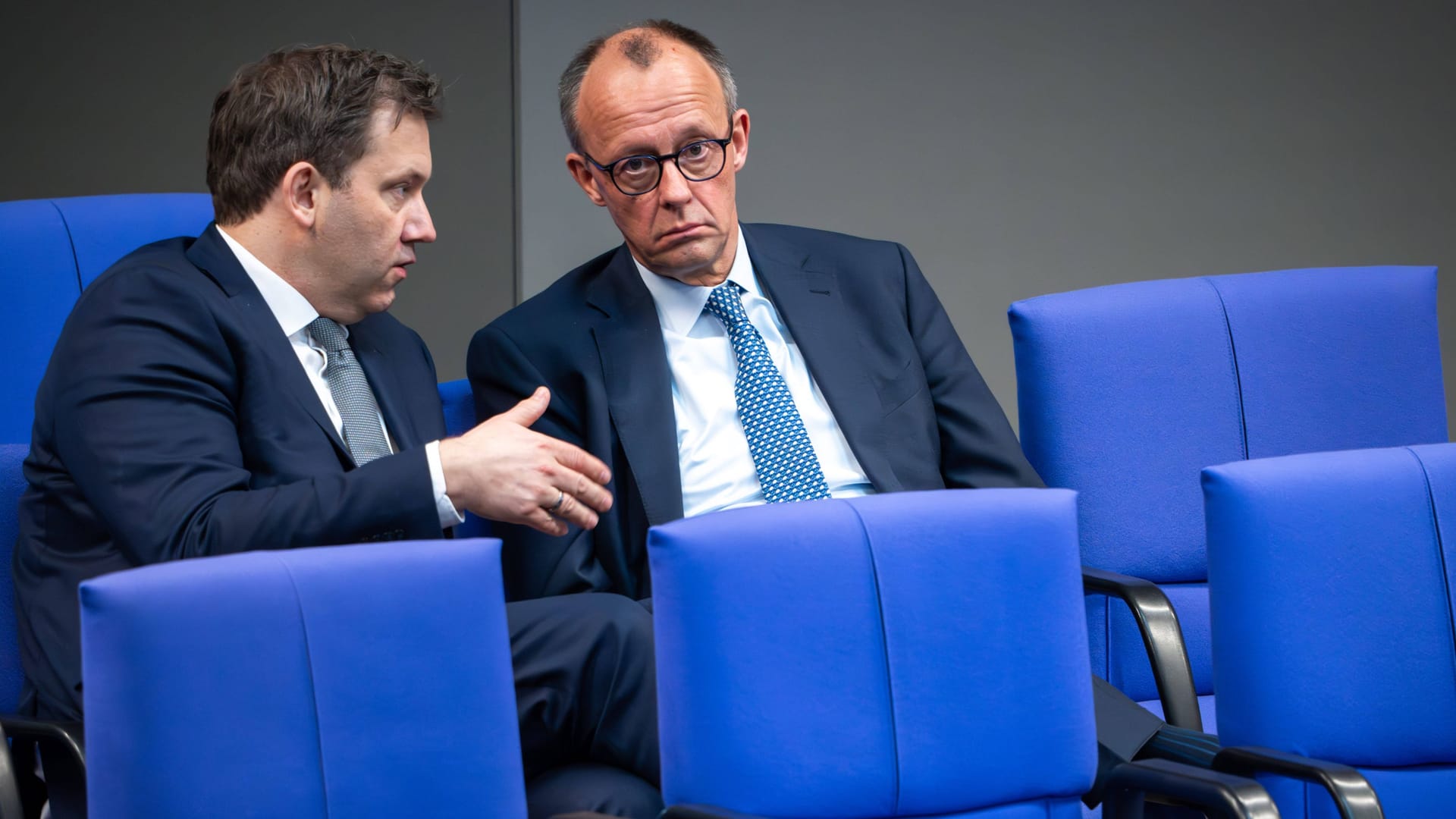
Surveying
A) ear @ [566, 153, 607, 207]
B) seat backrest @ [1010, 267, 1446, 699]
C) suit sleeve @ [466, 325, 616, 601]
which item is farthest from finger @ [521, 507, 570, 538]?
seat backrest @ [1010, 267, 1446, 699]

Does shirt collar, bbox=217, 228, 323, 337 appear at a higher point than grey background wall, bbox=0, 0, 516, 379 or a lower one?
lower

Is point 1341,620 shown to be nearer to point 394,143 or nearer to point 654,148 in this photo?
point 654,148

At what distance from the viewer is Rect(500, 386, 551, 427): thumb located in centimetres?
172

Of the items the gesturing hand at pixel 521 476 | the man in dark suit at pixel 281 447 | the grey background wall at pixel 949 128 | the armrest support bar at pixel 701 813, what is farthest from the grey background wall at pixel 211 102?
the armrest support bar at pixel 701 813

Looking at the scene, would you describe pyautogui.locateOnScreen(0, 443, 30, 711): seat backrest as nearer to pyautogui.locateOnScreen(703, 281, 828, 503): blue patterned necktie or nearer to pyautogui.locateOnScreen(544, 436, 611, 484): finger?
pyautogui.locateOnScreen(544, 436, 611, 484): finger

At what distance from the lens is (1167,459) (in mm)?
2150

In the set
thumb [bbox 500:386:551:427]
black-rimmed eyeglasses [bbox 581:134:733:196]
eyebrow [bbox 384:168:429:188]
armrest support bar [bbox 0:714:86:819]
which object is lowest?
armrest support bar [bbox 0:714:86:819]

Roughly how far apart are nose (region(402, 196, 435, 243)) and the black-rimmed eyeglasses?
1.11ft

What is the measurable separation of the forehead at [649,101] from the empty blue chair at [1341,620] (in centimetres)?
99

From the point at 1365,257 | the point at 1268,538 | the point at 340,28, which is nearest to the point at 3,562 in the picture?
the point at 1268,538

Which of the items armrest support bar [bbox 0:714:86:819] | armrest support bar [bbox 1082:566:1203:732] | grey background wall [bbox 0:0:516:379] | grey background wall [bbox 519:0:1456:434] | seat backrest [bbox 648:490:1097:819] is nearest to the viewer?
seat backrest [bbox 648:490:1097:819]

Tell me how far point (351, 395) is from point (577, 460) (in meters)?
0.40

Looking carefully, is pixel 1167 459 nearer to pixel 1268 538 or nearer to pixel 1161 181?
pixel 1268 538

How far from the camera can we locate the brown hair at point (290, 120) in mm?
1830
